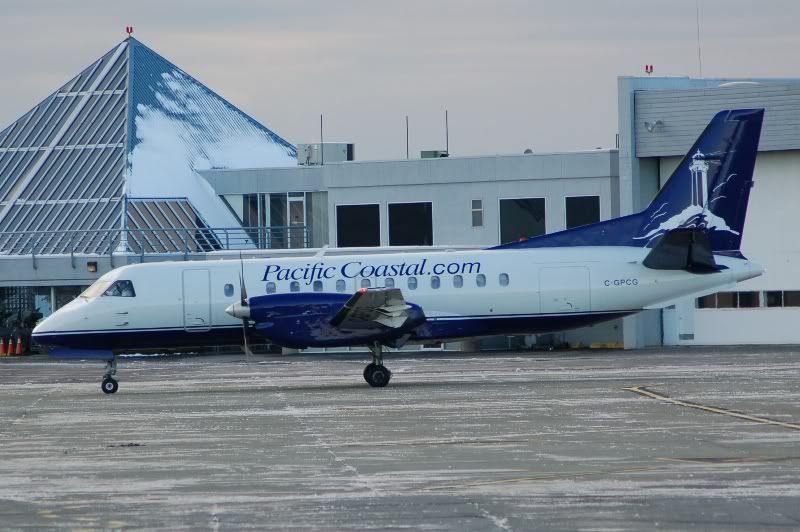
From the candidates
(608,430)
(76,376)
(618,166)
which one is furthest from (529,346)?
(608,430)

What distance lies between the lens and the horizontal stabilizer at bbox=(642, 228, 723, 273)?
103 ft

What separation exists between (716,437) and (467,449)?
3.82 meters

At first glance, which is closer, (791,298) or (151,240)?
(791,298)

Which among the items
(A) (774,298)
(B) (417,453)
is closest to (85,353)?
(B) (417,453)

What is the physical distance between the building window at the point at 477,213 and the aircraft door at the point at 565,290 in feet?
65.5

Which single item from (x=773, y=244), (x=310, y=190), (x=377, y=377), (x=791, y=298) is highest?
(x=310, y=190)

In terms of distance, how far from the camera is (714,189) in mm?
33344

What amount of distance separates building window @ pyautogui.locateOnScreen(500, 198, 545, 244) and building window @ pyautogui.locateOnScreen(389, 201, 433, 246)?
115 inches

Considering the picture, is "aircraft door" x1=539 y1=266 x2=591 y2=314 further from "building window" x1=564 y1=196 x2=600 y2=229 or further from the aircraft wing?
"building window" x1=564 y1=196 x2=600 y2=229

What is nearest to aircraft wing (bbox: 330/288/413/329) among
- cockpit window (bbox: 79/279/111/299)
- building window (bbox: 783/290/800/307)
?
cockpit window (bbox: 79/279/111/299)

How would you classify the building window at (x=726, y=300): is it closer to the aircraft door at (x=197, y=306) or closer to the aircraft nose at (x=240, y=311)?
the aircraft door at (x=197, y=306)

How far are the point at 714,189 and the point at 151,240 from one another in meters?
29.0

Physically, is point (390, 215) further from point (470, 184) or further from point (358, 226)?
point (470, 184)

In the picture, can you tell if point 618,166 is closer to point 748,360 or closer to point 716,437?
point 748,360
